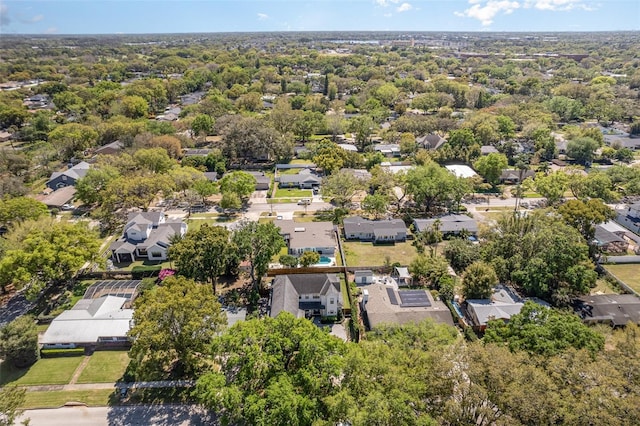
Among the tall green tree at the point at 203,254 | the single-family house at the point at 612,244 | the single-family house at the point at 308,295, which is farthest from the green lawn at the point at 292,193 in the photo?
the single-family house at the point at 612,244

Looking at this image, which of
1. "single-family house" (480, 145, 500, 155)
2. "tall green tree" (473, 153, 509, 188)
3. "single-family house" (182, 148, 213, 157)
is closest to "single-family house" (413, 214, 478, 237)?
"tall green tree" (473, 153, 509, 188)

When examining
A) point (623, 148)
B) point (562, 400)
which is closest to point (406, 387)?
point (562, 400)

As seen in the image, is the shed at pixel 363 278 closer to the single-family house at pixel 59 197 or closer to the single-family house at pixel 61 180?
the single-family house at pixel 59 197

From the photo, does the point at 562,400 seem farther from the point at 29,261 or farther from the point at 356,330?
the point at 29,261

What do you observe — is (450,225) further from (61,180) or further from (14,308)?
(61,180)

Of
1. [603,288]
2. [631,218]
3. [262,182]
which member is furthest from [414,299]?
[262,182]
